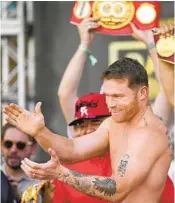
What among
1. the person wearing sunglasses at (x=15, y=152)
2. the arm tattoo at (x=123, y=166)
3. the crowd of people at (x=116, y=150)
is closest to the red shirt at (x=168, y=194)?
the crowd of people at (x=116, y=150)

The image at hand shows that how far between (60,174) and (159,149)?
498 millimetres

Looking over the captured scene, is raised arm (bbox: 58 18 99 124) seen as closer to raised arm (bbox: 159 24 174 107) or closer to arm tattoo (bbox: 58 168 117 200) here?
raised arm (bbox: 159 24 174 107)

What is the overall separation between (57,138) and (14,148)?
153 centimetres

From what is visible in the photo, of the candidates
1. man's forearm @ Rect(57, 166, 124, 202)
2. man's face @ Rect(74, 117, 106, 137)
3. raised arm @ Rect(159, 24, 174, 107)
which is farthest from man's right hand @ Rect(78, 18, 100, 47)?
man's forearm @ Rect(57, 166, 124, 202)

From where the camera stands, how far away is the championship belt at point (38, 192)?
150 inches

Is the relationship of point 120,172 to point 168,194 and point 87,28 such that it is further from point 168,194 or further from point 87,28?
point 87,28

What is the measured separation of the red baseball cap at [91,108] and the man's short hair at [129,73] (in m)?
0.76

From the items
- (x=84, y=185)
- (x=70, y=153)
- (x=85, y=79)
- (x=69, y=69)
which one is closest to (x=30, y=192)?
(x=70, y=153)

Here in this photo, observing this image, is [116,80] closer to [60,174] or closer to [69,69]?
[60,174]

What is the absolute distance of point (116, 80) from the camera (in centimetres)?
336

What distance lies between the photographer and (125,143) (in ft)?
11.4

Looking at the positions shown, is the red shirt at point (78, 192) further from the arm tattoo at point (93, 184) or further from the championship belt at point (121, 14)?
the championship belt at point (121, 14)

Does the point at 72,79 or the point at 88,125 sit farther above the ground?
the point at 72,79

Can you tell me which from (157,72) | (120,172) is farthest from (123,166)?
(157,72)
